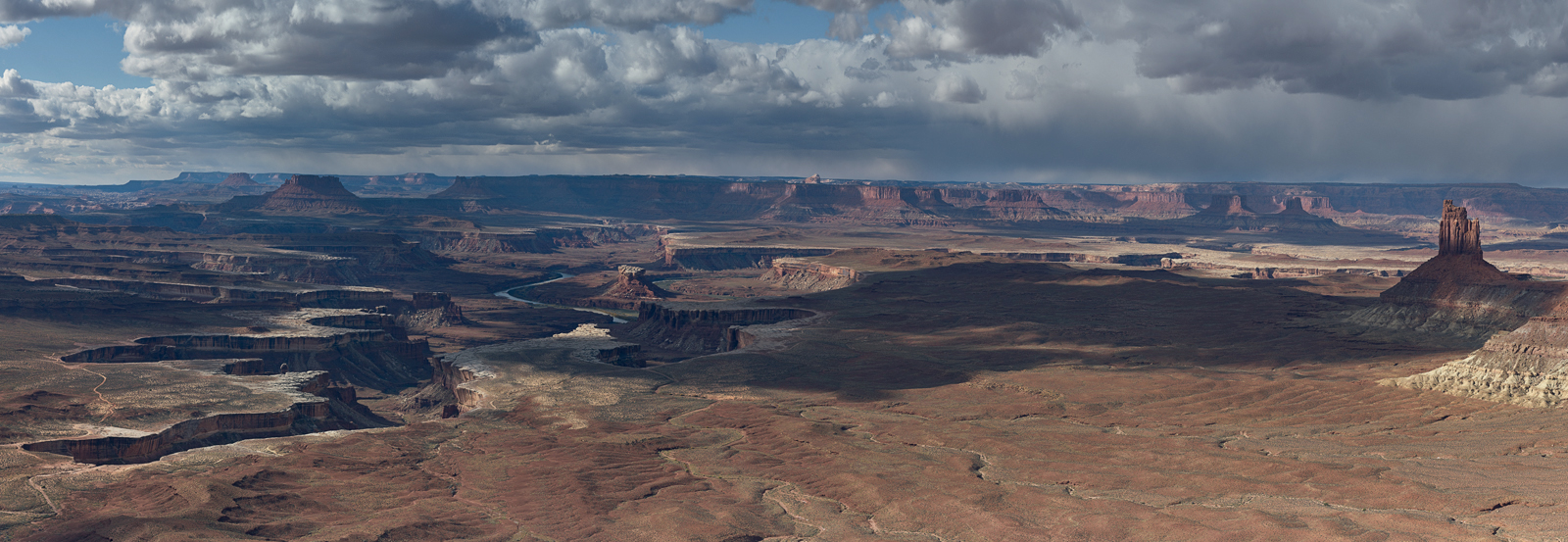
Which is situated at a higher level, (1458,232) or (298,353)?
(1458,232)

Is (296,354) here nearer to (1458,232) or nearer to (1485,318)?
(1485,318)

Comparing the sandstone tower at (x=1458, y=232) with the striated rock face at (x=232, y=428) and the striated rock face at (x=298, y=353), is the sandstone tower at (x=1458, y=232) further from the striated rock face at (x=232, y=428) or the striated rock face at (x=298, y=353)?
the striated rock face at (x=298, y=353)

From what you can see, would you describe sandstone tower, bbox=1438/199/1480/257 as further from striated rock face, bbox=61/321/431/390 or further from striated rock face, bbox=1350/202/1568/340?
striated rock face, bbox=61/321/431/390

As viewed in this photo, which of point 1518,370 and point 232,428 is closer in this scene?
point 1518,370

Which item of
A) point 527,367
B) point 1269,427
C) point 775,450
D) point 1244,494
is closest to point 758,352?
point 527,367

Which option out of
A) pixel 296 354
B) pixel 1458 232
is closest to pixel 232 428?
pixel 296 354

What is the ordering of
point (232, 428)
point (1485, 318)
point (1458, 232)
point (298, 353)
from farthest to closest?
point (298, 353)
point (1458, 232)
point (1485, 318)
point (232, 428)

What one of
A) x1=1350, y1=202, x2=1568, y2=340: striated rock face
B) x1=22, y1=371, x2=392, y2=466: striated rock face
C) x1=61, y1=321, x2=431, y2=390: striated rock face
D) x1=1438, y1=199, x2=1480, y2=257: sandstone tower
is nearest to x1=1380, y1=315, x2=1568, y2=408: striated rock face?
x1=1350, y1=202, x2=1568, y2=340: striated rock face
